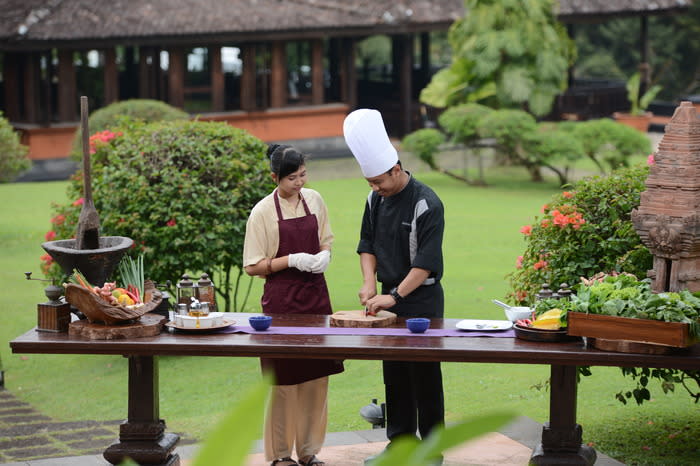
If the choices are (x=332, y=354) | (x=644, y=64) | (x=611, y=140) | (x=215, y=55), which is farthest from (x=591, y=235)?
(x=644, y=64)

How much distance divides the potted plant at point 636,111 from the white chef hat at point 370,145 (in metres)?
19.7

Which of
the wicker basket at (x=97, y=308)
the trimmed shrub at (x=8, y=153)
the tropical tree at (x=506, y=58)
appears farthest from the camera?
the tropical tree at (x=506, y=58)

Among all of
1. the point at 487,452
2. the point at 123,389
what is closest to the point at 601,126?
the point at 123,389

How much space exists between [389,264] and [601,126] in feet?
45.5

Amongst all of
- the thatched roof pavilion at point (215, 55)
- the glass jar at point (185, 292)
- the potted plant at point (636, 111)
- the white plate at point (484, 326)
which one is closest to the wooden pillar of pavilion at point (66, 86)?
the thatched roof pavilion at point (215, 55)

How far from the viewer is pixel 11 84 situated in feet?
66.4

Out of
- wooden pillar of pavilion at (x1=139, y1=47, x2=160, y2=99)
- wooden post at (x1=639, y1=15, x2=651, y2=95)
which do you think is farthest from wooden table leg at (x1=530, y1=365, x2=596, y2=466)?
wooden post at (x1=639, y1=15, x2=651, y2=95)

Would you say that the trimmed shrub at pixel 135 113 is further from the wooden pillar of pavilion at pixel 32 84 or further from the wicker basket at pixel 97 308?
the wicker basket at pixel 97 308

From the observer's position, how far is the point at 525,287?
6.36 metres

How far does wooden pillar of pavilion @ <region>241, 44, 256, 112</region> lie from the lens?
21.8 metres

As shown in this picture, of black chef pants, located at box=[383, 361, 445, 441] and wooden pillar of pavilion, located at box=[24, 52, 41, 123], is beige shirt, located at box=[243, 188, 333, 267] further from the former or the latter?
wooden pillar of pavilion, located at box=[24, 52, 41, 123]

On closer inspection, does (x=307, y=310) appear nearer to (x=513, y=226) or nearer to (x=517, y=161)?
(x=513, y=226)

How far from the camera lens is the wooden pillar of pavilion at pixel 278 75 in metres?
21.9

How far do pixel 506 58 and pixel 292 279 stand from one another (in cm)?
1514
